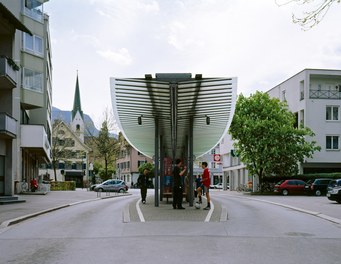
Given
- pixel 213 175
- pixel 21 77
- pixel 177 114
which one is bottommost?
pixel 213 175

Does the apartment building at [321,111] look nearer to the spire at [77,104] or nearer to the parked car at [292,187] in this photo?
the parked car at [292,187]

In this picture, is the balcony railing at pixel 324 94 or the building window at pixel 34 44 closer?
the building window at pixel 34 44

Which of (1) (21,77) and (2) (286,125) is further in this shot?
(2) (286,125)

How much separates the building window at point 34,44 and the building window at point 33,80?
1636 mm

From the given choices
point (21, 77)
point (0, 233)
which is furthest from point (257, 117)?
point (0, 233)

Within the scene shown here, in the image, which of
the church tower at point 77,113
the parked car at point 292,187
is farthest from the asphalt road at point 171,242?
the church tower at point 77,113

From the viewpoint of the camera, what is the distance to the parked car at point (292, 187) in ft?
156

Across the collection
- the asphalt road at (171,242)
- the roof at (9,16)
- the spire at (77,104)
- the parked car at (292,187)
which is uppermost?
the spire at (77,104)

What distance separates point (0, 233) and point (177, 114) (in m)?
9.79

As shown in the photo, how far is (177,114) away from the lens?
21516mm

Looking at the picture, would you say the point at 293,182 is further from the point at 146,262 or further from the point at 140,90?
the point at 146,262

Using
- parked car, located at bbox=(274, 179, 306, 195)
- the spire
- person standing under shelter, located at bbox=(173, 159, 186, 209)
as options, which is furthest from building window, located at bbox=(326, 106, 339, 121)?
the spire

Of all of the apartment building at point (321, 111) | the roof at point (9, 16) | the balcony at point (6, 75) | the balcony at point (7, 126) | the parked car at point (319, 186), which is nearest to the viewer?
the balcony at point (7, 126)

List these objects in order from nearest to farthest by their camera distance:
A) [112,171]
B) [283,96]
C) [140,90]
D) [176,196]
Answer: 1. [140,90]
2. [176,196]
3. [283,96]
4. [112,171]
